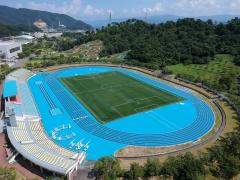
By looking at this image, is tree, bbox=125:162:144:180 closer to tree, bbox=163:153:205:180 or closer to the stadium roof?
tree, bbox=163:153:205:180

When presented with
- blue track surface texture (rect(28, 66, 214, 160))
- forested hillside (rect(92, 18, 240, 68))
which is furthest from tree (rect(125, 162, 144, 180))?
forested hillside (rect(92, 18, 240, 68))

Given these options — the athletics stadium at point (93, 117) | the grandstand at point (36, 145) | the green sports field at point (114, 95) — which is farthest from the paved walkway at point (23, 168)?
the green sports field at point (114, 95)

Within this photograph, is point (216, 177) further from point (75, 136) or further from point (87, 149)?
point (75, 136)

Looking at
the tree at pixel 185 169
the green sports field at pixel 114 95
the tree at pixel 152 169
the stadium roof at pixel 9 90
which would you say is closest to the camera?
the tree at pixel 185 169

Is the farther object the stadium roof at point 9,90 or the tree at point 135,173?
the stadium roof at point 9,90

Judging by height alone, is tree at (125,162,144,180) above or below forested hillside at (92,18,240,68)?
below

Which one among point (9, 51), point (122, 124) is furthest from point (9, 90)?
point (9, 51)

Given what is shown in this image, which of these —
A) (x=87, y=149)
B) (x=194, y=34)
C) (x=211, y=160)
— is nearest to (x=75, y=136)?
(x=87, y=149)

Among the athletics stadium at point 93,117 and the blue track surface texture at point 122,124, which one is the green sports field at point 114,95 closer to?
the athletics stadium at point 93,117

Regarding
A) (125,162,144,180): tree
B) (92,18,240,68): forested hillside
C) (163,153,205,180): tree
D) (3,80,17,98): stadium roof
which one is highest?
(92,18,240,68): forested hillside
